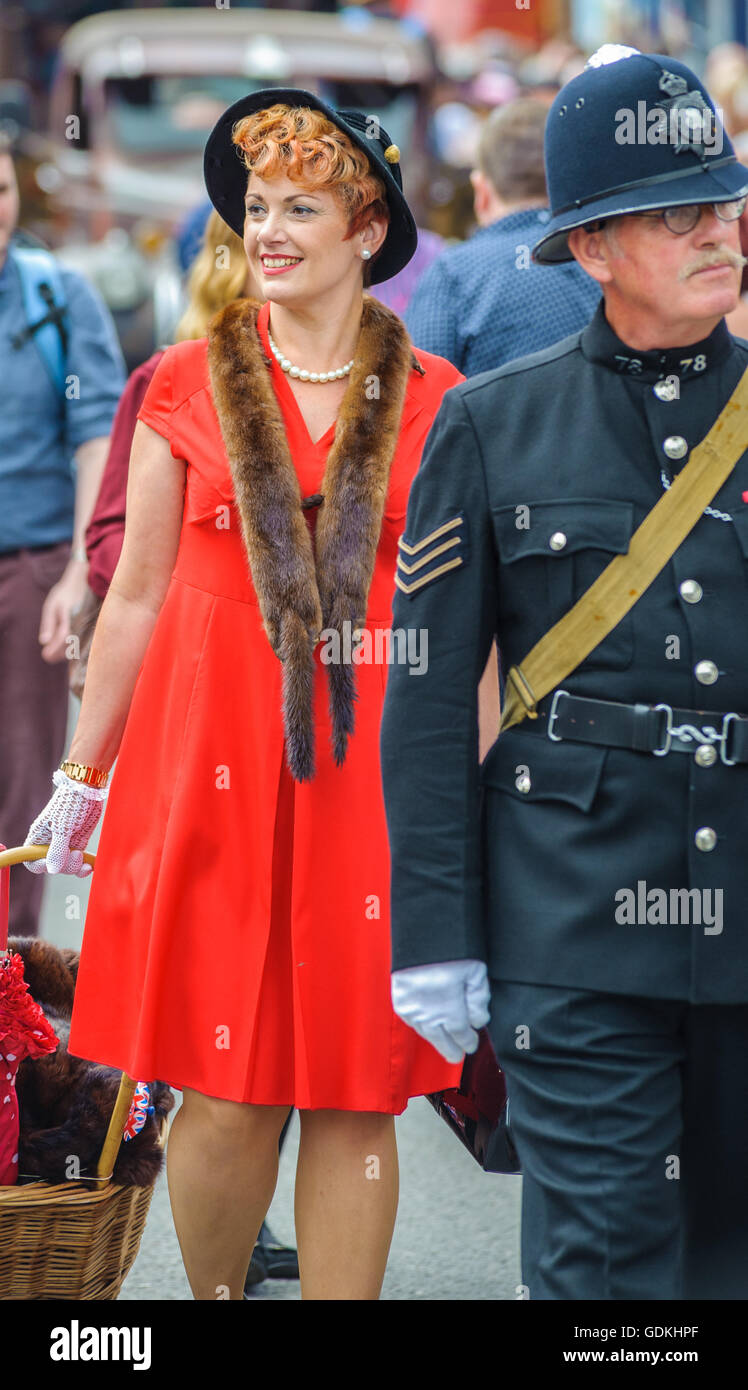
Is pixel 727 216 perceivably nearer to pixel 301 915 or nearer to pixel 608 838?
pixel 608 838

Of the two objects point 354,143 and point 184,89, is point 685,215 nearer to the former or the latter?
point 354,143

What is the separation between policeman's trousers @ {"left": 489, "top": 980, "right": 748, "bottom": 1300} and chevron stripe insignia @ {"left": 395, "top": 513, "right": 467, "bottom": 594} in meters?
0.55

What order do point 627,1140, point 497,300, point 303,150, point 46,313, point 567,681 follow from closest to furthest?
point 627,1140 < point 567,681 < point 303,150 < point 497,300 < point 46,313

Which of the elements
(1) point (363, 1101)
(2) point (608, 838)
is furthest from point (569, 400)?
(1) point (363, 1101)

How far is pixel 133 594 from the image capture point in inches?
147

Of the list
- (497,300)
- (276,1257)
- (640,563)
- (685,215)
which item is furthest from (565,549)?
(497,300)

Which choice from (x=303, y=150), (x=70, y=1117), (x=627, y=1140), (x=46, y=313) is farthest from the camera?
(x=46, y=313)

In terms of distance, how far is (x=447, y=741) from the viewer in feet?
9.34

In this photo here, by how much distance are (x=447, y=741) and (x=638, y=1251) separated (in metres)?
0.69

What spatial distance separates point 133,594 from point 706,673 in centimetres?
132

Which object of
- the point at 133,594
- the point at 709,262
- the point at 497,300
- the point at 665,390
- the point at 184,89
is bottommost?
the point at 133,594

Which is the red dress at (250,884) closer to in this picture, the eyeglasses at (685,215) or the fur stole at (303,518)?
the fur stole at (303,518)

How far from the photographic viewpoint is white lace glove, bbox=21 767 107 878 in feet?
12.3

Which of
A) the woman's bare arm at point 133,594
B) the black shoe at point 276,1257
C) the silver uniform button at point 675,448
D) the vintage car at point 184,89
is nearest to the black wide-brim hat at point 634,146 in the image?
the silver uniform button at point 675,448
